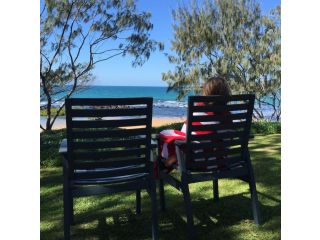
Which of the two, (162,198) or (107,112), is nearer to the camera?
(107,112)

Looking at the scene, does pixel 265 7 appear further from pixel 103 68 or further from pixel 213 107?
pixel 103 68

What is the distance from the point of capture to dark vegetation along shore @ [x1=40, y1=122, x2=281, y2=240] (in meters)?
2.93

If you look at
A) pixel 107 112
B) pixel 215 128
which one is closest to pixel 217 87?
pixel 215 128

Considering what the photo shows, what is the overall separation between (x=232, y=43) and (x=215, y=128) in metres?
18.5

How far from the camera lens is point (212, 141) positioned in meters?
2.90

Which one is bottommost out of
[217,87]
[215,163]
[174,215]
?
[174,215]

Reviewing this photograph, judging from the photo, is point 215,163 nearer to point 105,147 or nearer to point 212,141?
point 212,141

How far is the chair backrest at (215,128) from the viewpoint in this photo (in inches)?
110

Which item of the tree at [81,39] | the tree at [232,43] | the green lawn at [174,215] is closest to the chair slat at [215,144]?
the green lawn at [174,215]

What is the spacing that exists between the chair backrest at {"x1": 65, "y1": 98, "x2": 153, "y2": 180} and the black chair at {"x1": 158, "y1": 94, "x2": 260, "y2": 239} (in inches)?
12.7

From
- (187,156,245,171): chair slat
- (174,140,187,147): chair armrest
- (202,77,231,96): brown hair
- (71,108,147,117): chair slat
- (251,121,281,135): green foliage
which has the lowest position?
(251,121,281,135): green foliage

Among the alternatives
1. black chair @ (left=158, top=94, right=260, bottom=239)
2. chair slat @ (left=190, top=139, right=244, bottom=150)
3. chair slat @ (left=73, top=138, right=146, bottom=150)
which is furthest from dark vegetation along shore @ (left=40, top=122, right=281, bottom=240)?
chair slat @ (left=73, top=138, right=146, bottom=150)

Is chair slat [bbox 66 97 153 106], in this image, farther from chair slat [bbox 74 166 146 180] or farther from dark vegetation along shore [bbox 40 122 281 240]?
dark vegetation along shore [bbox 40 122 281 240]
